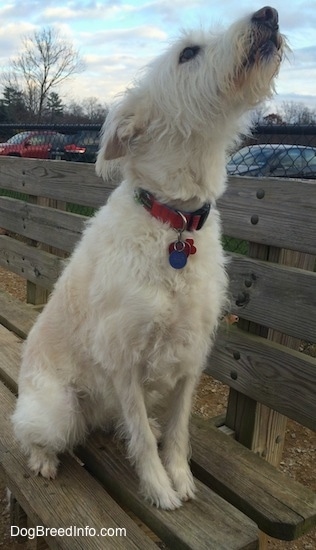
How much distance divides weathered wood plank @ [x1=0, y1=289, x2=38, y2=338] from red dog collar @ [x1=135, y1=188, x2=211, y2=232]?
184cm

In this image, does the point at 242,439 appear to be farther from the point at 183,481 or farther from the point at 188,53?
the point at 188,53

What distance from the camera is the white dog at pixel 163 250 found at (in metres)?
1.80

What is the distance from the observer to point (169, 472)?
2049mm

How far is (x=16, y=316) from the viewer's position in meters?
3.75

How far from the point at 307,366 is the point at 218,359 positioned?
1.83 ft

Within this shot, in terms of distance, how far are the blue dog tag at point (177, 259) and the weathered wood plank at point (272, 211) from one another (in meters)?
0.51

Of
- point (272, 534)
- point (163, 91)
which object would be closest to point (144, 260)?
point (163, 91)

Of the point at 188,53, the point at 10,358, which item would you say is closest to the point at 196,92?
the point at 188,53

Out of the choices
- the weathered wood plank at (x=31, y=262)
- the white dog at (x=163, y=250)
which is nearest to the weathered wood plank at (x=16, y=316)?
the weathered wood plank at (x=31, y=262)

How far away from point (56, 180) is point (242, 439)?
2360 mm

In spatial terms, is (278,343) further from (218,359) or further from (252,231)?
(252,231)

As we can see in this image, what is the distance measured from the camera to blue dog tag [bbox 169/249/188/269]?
1.86 m

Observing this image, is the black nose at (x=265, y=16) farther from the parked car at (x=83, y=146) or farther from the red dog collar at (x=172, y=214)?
the parked car at (x=83, y=146)

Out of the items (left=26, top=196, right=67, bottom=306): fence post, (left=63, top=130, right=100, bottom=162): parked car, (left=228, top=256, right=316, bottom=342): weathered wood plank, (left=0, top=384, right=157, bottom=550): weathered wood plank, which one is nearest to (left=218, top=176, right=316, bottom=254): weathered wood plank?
(left=228, top=256, right=316, bottom=342): weathered wood plank
